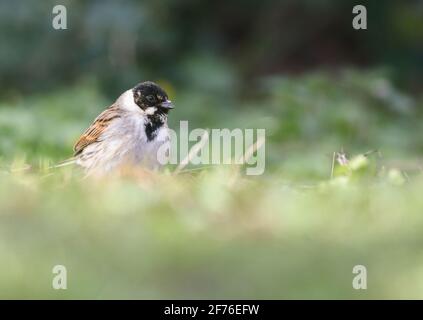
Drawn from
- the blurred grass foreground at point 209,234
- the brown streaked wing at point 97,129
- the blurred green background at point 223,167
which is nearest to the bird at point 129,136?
the brown streaked wing at point 97,129

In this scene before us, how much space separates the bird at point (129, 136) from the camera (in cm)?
698

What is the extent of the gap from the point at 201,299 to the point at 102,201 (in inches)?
36.2

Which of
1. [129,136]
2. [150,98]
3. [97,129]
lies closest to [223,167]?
[129,136]

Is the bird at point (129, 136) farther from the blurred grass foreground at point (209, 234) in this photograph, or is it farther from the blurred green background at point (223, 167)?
the blurred grass foreground at point (209, 234)

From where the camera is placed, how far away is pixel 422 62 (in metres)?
15.3

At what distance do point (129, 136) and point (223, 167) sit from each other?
137 centimetres

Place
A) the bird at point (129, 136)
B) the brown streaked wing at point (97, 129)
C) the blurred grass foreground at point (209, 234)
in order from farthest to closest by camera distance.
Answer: the brown streaked wing at point (97, 129) → the bird at point (129, 136) → the blurred grass foreground at point (209, 234)

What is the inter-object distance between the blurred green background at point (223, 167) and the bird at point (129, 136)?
0.45 m

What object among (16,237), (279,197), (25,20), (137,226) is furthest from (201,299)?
(25,20)

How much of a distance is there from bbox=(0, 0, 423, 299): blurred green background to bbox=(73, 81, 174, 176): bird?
45cm

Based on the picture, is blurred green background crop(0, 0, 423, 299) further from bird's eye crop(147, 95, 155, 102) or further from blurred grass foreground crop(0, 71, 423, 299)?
bird's eye crop(147, 95, 155, 102)

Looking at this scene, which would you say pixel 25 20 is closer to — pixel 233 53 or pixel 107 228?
pixel 233 53

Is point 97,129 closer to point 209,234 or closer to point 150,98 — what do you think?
point 150,98

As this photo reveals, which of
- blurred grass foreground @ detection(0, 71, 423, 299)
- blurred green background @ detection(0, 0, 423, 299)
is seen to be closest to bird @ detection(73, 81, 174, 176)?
blurred green background @ detection(0, 0, 423, 299)
